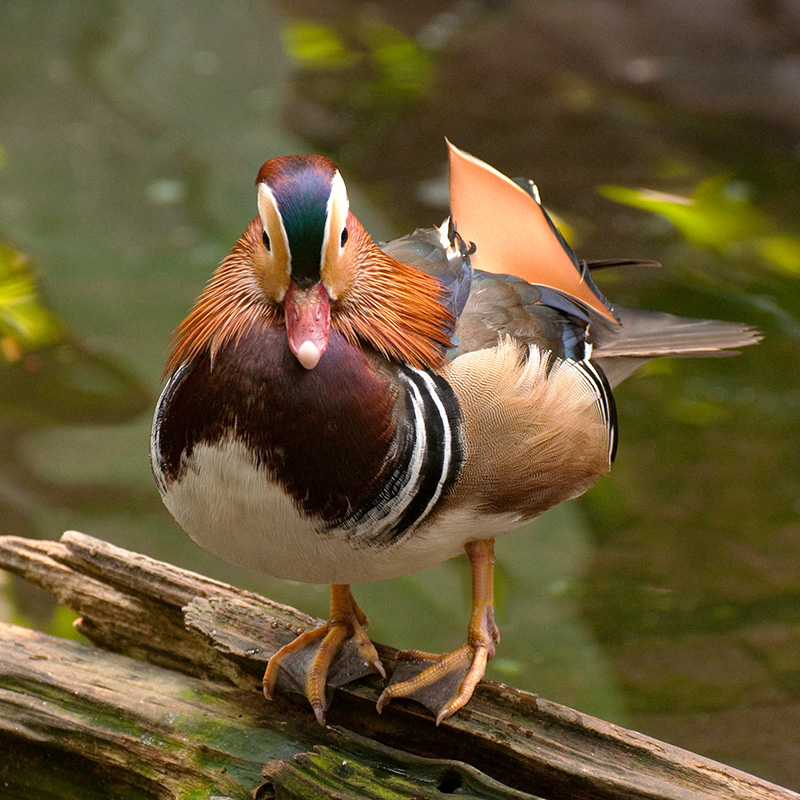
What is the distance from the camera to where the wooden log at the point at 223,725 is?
→ 155 centimetres

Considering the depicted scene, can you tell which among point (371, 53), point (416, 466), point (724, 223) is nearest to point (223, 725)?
point (416, 466)

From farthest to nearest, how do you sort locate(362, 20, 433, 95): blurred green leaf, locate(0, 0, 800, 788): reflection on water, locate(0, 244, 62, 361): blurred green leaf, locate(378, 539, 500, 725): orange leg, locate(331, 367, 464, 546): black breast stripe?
locate(362, 20, 433, 95): blurred green leaf, locate(0, 0, 800, 788): reflection on water, locate(0, 244, 62, 361): blurred green leaf, locate(378, 539, 500, 725): orange leg, locate(331, 367, 464, 546): black breast stripe

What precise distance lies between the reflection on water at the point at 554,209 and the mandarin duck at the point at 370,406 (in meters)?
1.03

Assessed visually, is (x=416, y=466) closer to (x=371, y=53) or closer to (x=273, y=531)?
(x=273, y=531)

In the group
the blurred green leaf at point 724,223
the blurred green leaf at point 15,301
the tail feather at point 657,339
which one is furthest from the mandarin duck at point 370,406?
the blurred green leaf at point 724,223

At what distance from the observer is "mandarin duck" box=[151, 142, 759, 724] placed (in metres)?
1.36

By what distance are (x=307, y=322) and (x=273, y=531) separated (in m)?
0.29

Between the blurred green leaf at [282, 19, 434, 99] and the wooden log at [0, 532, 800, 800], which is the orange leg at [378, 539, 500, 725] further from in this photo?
the blurred green leaf at [282, 19, 434, 99]

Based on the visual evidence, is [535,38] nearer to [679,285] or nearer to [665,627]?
[679,285]

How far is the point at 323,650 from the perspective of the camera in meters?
1.75

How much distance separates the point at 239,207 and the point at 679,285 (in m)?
1.74

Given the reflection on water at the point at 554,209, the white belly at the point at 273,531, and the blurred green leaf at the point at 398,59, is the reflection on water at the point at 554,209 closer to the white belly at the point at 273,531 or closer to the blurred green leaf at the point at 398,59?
Answer: the blurred green leaf at the point at 398,59

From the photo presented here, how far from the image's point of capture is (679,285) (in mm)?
3809

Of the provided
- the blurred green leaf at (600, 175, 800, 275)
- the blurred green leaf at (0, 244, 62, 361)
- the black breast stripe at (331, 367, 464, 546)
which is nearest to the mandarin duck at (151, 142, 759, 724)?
the black breast stripe at (331, 367, 464, 546)
